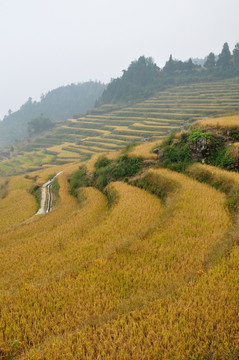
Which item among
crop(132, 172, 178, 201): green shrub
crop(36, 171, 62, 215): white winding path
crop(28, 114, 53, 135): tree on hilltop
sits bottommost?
crop(36, 171, 62, 215): white winding path

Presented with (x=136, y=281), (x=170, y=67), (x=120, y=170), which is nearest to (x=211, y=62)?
(x=170, y=67)

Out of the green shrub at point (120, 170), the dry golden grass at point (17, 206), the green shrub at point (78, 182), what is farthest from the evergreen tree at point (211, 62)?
the dry golden grass at point (17, 206)

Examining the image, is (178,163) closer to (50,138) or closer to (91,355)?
(91,355)

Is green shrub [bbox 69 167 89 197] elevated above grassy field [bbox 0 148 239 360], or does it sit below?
below

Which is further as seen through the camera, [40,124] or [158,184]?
[40,124]

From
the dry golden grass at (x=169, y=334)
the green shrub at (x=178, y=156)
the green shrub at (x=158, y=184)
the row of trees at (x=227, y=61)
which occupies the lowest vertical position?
the green shrub at (x=158, y=184)

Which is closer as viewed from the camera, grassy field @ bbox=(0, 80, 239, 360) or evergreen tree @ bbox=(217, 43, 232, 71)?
grassy field @ bbox=(0, 80, 239, 360)

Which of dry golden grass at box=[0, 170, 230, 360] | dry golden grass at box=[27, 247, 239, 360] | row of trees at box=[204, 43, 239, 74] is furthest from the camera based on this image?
row of trees at box=[204, 43, 239, 74]

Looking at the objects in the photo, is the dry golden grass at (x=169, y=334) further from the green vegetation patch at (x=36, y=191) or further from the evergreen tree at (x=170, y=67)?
the evergreen tree at (x=170, y=67)

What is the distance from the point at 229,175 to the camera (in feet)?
34.0

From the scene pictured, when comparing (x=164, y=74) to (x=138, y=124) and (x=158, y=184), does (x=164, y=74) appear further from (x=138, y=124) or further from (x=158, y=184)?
(x=158, y=184)

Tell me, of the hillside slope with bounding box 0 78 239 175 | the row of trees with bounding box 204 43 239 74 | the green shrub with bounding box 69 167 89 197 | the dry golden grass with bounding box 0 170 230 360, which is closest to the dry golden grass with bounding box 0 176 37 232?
the green shrub with bounding box 69 167 89 197

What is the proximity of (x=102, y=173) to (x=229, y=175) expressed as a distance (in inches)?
419

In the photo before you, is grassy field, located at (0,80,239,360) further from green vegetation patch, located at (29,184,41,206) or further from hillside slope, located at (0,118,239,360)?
green vegetation patch, located at (29,184,41,206)
